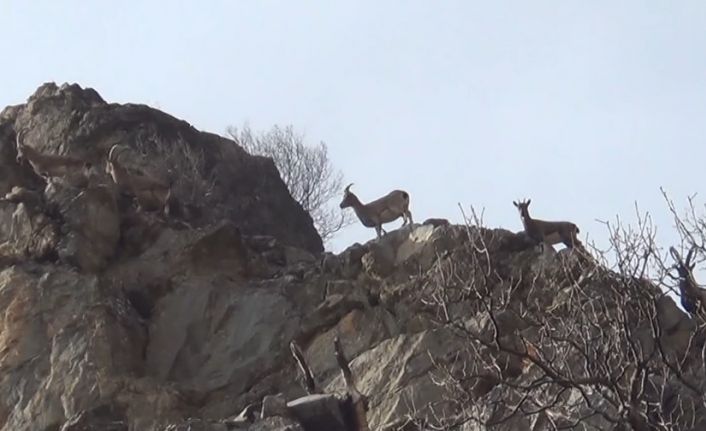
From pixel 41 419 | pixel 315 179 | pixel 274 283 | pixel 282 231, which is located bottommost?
pixel 41 419

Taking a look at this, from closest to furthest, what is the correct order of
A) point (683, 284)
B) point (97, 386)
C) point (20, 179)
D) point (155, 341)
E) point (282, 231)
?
point (683, 284) → point (97, 386) → point (155, 341) → point (20, 179) → point (282, 231)

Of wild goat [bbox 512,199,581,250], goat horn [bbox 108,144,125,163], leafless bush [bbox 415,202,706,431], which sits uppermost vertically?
goat horn [bbox 108,144,125,163]

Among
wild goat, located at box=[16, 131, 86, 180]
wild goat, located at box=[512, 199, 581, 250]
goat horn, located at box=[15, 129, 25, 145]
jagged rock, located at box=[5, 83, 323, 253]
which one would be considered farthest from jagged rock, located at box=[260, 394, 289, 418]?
goat horn, located at box=[15, 129, 25, 145]

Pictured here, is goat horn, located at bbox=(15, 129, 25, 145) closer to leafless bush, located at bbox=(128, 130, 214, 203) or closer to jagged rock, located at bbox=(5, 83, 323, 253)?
jagged rock, located at bbox=(5, 83, 323, 253)

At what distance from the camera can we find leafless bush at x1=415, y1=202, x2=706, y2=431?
14.5m

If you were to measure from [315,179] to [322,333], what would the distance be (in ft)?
67.9

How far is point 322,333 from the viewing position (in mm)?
25000

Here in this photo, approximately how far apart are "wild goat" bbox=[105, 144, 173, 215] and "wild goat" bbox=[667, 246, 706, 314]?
49.1 feet

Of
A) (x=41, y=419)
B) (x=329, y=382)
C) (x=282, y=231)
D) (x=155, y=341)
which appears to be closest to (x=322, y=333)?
(x=329, y=382)

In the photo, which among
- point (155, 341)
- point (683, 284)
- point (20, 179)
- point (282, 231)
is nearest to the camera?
point (683, 284)

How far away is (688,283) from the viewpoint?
15.1 metres

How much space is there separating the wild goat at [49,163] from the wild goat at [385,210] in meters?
6.61

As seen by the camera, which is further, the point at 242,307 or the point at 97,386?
the point at 242,307

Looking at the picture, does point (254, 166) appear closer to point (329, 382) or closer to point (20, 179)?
point (20, 179)
